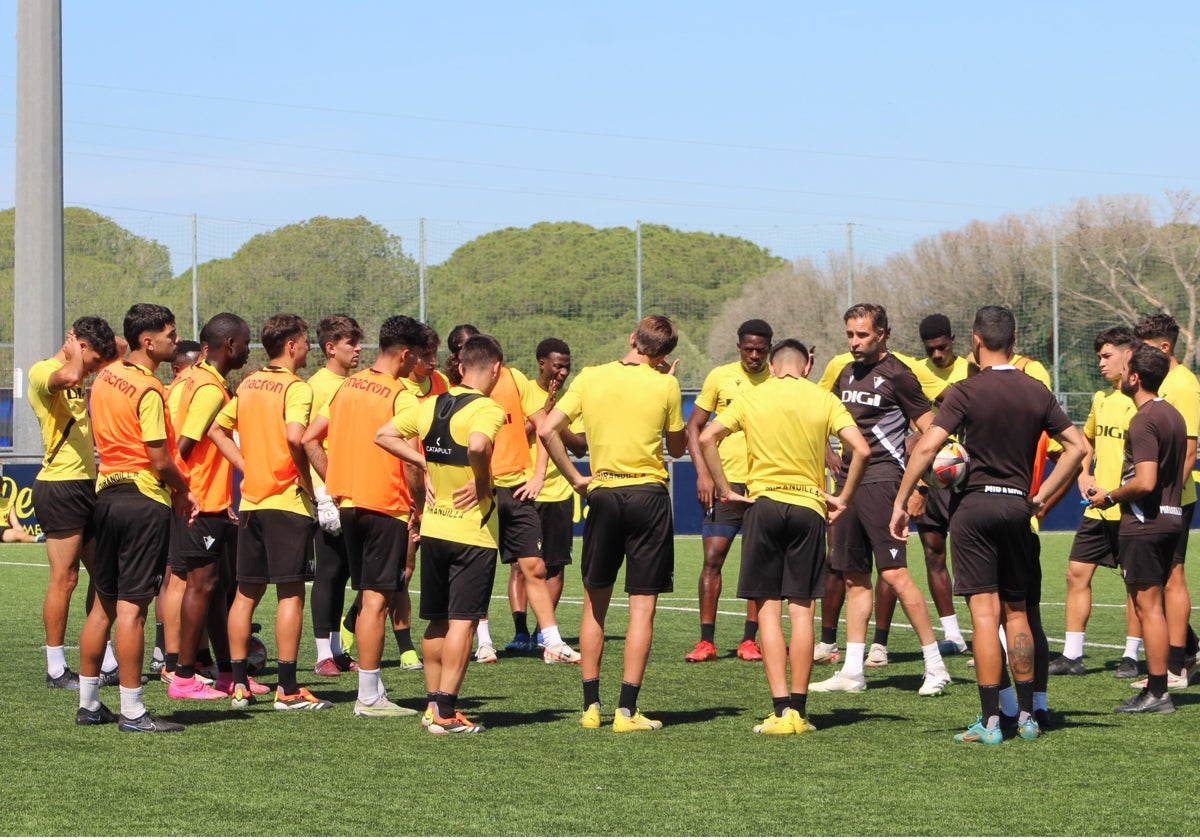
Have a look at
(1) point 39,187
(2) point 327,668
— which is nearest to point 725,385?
(2) point 327,668

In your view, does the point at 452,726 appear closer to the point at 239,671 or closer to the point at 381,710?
the point at 381,710

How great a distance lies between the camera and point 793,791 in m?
6.52

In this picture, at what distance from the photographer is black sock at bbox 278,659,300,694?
8.70m

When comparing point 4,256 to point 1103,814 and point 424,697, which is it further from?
point 1103,814

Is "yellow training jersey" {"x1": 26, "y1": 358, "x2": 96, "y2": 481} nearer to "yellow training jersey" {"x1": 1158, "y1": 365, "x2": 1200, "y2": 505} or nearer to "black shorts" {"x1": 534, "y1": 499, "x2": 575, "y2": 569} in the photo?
"black shorts" {"x1": 534, "y1": 499, "x2": 575, "y2": 569}

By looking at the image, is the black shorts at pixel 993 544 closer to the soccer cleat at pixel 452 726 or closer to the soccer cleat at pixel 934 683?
the soccer cleat at pixel 934 683

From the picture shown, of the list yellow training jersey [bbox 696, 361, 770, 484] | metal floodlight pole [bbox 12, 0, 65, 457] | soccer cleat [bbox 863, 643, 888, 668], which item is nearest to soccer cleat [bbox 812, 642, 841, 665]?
soccer cleat [bbox 863, 643, 888, 668]

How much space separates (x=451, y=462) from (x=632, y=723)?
1594 millimetres

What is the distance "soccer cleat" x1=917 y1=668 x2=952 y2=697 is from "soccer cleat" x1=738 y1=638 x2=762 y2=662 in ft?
5.58

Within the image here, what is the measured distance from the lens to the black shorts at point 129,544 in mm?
7922

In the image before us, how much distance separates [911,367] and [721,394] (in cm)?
135

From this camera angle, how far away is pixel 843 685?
370 inches

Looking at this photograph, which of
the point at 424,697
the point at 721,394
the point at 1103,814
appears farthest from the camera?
the point at 721,394

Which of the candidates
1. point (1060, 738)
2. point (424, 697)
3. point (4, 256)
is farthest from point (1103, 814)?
point (4, 256)
